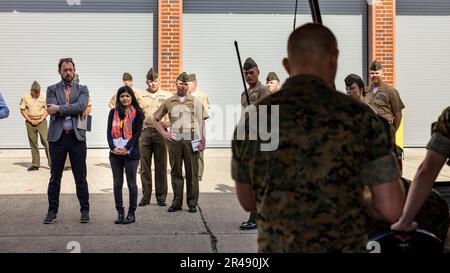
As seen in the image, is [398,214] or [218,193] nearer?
[398,214]

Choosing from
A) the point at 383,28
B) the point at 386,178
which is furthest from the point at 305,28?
the point at 383,28

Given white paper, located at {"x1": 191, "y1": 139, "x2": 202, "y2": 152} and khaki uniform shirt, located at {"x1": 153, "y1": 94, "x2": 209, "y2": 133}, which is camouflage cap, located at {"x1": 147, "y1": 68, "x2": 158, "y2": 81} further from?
white paper, located at {"x1": 191, "y1": 139, "x2": 202, "y2": 152}

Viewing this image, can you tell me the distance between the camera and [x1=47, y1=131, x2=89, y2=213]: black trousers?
299 inches

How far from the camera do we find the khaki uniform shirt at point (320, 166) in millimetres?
2338

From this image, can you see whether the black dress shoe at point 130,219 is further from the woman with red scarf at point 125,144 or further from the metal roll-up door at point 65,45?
the metal roll-up door at point 65,45

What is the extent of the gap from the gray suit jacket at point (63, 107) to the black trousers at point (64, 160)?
0.24ft

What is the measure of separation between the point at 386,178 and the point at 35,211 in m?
7.08

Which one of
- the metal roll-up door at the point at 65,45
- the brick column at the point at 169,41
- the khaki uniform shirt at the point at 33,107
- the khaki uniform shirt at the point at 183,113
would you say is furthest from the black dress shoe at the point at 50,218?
the metal roll-up door at the point at 65,45

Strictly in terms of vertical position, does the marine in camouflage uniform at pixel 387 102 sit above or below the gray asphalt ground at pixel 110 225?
above

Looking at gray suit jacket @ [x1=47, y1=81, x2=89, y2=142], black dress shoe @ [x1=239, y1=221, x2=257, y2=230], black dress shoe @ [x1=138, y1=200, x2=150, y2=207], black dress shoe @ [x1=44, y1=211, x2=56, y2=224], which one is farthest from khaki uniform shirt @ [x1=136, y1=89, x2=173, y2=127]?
black dress shoe @ [x1=239, y1=221, x2=257, y2=230]

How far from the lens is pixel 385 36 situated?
18.2m

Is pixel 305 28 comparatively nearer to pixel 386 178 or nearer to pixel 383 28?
pixel 386 178

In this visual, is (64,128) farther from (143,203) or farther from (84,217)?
(143,203)

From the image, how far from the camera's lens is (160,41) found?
1756 centimetres
